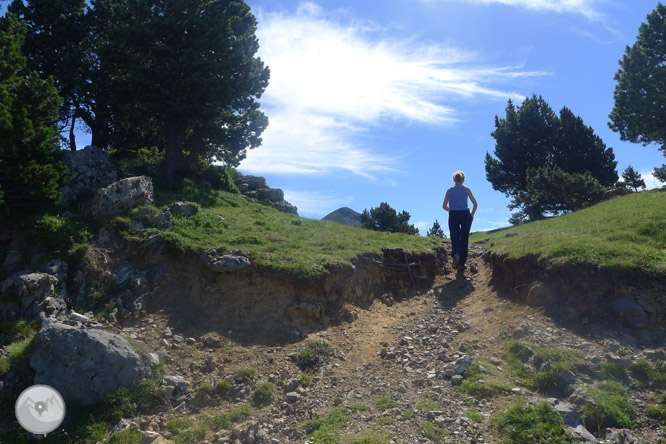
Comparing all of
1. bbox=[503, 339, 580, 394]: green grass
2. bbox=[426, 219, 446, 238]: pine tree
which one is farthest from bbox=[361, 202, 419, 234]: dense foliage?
bbox=[503, 339, 580, 394]: green grass

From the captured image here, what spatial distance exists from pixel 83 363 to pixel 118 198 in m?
6.56

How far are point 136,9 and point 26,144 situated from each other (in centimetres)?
1206

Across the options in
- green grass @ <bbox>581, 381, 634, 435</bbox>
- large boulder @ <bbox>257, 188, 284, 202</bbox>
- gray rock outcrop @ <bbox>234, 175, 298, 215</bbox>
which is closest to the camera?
green grass @ <bbox>581, 381, 634, 435</bbox>

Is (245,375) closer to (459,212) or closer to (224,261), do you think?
(224,261)

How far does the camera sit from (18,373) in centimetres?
→ 770

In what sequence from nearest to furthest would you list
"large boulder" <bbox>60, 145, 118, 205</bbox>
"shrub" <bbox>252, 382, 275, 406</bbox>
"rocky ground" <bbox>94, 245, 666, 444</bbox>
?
"rocky ground" <bbox>94, 245, 666, 444</bbox> → "shrub" <bbox>252, 382, 275, 406</bbox> → "large boulder" <bbox>60, 145, 118, 205</bbox>

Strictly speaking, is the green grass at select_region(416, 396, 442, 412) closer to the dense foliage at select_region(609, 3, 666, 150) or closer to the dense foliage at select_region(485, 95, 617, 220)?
the dense foliage at select_region(609, 3, 666, 150)

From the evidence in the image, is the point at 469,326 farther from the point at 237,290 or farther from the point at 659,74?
the point at 659,74

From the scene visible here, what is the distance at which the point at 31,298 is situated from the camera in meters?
A: 9.21

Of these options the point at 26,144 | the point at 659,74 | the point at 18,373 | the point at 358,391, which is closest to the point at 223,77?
the point at 26,144

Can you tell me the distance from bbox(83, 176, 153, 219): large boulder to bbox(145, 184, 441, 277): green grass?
3.18ft

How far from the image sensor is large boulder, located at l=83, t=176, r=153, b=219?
12.3 meters

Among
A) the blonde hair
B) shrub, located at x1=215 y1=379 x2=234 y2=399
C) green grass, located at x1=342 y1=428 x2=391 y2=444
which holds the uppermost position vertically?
the blonde hair

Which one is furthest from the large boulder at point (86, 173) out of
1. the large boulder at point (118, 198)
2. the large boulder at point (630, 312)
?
the large boulder at point (630, 312)
